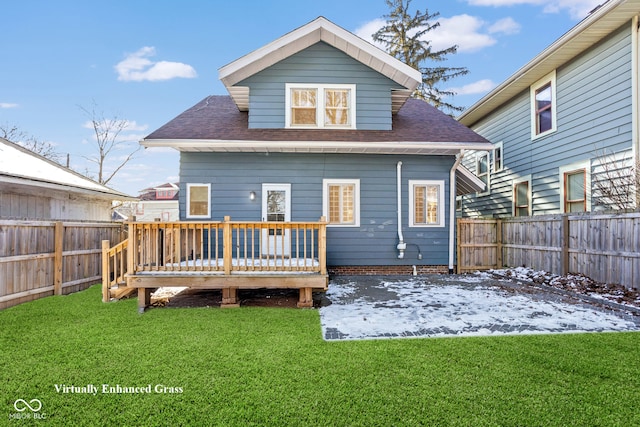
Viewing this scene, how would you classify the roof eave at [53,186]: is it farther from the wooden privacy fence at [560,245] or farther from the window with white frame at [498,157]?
the window with white frame at [498,157]

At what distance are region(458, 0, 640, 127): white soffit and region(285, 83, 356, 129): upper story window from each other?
5312mm

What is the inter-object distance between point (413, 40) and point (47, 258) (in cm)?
2038

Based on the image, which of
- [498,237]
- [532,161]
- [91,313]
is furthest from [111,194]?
[532,161]

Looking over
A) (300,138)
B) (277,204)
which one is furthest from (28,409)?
(300,138)

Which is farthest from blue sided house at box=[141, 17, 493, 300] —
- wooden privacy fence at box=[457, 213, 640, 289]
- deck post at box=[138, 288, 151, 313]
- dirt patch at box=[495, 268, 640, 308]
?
deck post at box=[138, 288, 151, 313]

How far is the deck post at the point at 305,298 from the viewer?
5.64 metres

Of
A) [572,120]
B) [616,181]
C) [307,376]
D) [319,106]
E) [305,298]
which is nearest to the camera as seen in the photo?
[307,376]

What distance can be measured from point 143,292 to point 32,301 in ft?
7.65

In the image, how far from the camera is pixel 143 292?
18.1 feet

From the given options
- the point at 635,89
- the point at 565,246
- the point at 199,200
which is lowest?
the point at 565,246

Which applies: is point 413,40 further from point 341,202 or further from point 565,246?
point 565,246

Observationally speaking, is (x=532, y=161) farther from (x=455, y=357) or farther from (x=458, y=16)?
(x=458, y=16)

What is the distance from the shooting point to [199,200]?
28.6 feet

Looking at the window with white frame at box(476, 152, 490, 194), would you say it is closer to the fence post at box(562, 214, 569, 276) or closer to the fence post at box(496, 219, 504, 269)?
the fence post at box(496, 219, 504, 269)
